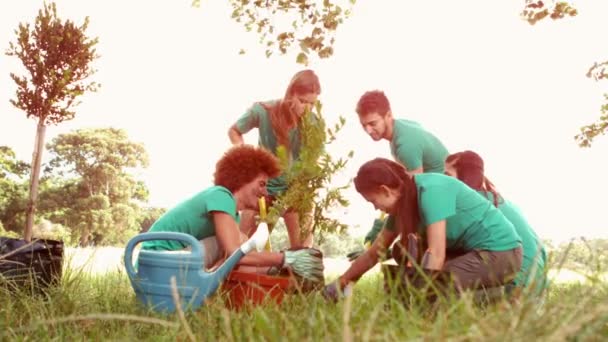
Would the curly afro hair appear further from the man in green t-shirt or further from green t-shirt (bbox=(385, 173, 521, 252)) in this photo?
green t-shirt (bbox=(385, 173, 521, 252))

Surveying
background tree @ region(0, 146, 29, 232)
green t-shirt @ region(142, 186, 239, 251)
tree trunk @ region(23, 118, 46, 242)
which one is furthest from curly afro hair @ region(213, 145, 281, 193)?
background tree @ region(0, 146, 29, 232)

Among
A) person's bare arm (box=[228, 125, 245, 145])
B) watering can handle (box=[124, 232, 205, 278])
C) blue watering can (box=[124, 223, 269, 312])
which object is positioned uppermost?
person's bare arm (box=[228, 125, 245, 145])

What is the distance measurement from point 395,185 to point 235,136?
2.44 m

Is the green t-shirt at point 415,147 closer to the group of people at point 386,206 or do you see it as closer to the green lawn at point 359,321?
the group of people at point 386,206

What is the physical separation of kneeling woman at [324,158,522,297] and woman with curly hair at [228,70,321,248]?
4.54ft

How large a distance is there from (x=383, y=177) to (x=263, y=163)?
1.11 m

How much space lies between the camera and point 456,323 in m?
1.66

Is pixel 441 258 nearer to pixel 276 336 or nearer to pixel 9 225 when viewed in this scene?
pixel 276 336

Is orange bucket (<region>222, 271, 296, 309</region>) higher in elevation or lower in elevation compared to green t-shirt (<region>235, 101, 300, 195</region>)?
lower

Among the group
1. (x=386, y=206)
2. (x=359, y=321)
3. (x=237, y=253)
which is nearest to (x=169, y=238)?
(x=237, y=253)

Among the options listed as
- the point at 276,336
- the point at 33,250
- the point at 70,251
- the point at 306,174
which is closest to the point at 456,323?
the point at 276,336

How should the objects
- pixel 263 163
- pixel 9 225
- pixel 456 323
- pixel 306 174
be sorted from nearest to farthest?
1. pixel 456 323
2. pixel 263 163
3. pixel 306 174
4. pixel 9 225

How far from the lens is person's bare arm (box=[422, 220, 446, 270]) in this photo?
3.13 meters

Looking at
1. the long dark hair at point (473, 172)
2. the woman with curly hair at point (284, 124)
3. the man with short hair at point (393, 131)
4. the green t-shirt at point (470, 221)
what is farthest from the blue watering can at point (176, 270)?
the man with short hair at point (393, 131)
